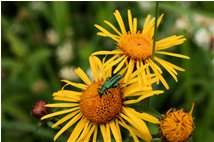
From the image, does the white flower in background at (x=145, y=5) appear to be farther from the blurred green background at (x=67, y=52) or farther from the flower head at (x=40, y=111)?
the flower head at (x=40, y=111)

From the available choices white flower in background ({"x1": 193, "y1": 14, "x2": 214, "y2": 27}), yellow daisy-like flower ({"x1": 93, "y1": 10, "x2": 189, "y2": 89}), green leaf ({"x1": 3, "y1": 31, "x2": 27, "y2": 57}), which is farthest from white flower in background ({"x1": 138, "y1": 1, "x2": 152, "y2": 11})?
yellow daisy-like flower ({"x1": 93, "y1": 10, "x2": 189, "y2": 89})

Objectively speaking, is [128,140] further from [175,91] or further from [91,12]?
[91,12]

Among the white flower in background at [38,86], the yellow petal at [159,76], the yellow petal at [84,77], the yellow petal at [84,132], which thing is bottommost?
the yellow petal at [84,132]

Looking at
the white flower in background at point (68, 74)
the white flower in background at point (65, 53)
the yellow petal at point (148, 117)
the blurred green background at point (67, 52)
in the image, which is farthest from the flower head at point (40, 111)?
the white flower in background at point (65, 53)

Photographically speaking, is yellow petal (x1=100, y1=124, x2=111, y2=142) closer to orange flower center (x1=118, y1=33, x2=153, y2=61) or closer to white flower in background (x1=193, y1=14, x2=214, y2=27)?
orange flower center (x1=118, y1=33, x2=153, y2=61)

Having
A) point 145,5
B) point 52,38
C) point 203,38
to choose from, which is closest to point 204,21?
point 203,38

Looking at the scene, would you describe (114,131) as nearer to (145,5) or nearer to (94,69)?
(94,69)

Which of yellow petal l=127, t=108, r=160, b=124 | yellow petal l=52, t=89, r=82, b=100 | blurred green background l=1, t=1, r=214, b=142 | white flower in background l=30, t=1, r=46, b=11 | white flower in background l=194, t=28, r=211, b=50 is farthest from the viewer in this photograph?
white flower in background l=30, t=1, r=46, b=11
